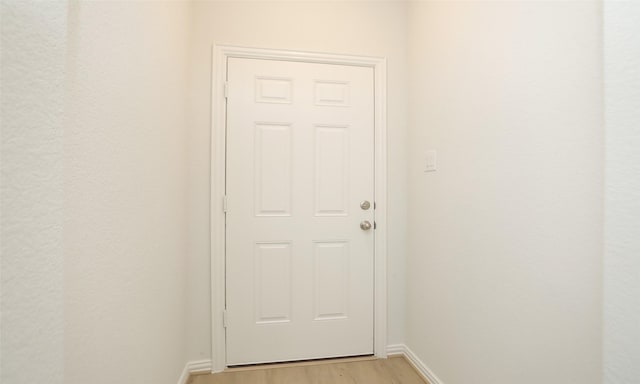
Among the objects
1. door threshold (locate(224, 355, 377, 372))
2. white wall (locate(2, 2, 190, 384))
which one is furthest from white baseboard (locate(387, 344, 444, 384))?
white wall (locate(2, 2, 190, 384))

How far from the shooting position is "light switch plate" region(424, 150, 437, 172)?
176cm

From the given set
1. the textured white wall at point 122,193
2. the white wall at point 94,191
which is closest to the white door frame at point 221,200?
the white wall at point 94,191

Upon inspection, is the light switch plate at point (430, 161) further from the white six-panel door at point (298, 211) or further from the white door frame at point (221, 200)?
the white door frame at point (221, 200)

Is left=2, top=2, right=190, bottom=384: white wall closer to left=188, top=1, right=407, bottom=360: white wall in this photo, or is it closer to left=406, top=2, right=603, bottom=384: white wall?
left=188, top=1, right=407, bottom=360: white wall

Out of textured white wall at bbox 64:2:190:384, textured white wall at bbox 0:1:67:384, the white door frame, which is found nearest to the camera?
textured white wall at bbox 0:1:67:384

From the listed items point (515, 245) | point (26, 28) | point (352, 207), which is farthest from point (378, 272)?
point (26, 28)

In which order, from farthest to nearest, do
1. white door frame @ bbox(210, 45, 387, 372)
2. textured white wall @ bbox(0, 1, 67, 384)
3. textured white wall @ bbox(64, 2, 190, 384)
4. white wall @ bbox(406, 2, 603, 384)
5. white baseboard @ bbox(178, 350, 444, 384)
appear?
white door frame @ bbox(210, 45, 387, 372) → white baseboard @ bbox(178, 350, 444, 384) → white wall @ bbox(406, 2, 603, 384) → textured white wall @ bbox(64, 2, 190, 384) → textured white wall @ bbox(0, 1, 67, 384)

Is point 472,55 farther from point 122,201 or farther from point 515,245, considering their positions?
point 122,201

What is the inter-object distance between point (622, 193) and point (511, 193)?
18.0 inches

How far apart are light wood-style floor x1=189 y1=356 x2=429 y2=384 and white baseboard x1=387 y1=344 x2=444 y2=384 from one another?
34 mm

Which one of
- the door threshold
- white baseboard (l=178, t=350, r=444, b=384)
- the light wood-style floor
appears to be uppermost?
white baseboard (l=178, t=350, r=444, b=384)

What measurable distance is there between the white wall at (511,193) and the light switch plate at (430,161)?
0.04 metres

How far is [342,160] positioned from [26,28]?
1676 millimetres

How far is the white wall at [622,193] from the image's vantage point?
727mm
